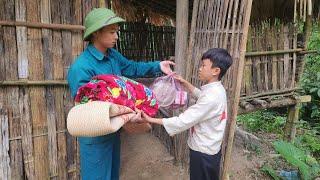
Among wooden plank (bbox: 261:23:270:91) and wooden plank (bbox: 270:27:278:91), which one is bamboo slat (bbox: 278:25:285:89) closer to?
wooden plank (bbox: 270:27:278:91)

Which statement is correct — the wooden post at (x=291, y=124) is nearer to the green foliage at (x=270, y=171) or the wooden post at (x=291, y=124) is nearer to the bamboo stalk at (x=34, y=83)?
the green foliage at (x=270, y=171)

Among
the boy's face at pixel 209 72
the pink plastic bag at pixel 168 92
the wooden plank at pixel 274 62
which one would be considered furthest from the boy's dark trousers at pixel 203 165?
the wooden plank at pixel 274 62

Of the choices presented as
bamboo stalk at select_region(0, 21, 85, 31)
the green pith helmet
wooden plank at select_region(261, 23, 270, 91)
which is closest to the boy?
the green pith helmet

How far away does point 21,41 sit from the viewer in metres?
3.00

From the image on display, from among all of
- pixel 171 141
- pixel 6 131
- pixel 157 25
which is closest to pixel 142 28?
pixel 157 25

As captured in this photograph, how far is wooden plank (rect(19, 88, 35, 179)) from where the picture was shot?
123 inches

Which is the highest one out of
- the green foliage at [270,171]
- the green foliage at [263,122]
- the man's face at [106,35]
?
the man's face at [106,35]

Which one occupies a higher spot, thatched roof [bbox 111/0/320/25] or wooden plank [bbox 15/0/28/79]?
thatched roof [bbox 111/0/320/25]

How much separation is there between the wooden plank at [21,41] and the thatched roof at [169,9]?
10.3ft

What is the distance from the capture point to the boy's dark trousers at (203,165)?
2.84 m

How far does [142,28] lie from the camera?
26.9 feet

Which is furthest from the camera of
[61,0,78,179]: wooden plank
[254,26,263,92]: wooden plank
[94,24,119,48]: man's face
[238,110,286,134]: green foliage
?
[238,110,286,134]: green foliage

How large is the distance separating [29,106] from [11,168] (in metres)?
0.64

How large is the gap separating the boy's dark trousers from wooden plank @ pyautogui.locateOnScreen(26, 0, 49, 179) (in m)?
1.53
